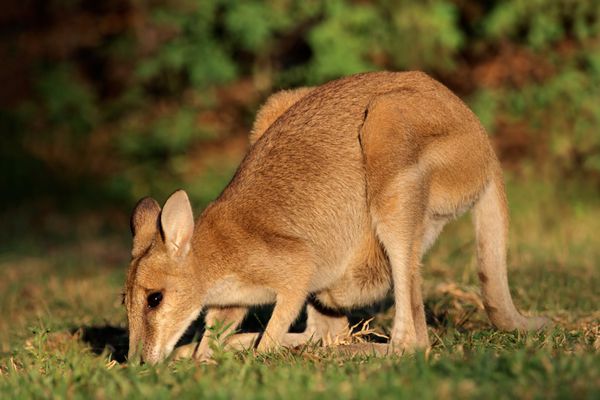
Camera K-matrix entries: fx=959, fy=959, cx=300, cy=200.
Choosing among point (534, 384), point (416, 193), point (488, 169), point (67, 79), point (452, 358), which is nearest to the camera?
point (534, 384)

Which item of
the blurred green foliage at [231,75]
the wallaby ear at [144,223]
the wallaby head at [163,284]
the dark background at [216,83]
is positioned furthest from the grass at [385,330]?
the blurred green foliage at [231,75]

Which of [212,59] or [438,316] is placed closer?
[438,316]

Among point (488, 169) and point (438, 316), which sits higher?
point (488, 169)

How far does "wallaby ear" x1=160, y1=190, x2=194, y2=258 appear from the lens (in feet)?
16.6

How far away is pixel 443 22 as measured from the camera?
11656mm

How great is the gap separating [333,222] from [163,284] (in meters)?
1.05

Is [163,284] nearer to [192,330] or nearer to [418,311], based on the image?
[418,311]

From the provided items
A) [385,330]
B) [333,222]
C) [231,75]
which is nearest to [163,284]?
[333,222]

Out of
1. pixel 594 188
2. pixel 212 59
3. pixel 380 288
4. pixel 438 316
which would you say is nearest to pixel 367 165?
pixel 380 288

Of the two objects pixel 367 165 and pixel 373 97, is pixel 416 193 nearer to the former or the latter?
pixel 367 165

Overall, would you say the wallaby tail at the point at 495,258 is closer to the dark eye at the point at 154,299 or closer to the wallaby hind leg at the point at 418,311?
the wallaby hind leg at the point at 418,311

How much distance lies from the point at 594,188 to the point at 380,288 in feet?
20.2

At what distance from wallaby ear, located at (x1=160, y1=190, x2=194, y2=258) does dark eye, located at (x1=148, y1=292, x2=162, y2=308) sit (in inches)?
9.5

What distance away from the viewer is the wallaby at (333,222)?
5152 millimetres
